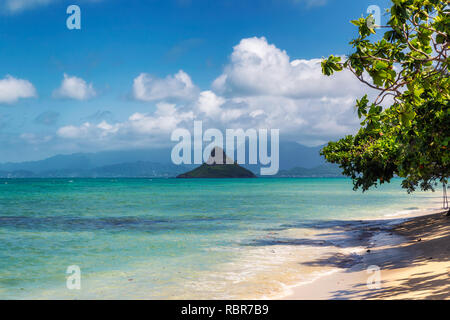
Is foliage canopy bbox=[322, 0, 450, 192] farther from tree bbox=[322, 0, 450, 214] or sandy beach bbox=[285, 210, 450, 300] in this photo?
sandy beach bbox=[285, 210, 450, 300]

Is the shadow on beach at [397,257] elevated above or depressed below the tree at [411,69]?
below

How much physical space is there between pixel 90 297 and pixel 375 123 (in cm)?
848

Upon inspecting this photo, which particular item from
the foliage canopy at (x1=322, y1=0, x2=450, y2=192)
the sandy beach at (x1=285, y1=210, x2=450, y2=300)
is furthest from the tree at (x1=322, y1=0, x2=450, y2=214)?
the sandy beach at (x1=285, y1=210, x2=450, y2=300)

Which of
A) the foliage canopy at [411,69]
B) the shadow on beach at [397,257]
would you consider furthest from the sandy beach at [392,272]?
the foliage canopy at [411,69]

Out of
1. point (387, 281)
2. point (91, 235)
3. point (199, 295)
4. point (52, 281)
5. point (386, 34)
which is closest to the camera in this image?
point (386, 34)

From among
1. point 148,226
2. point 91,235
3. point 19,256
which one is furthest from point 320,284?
point 148,226

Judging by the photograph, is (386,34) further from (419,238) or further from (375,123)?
(419,238)

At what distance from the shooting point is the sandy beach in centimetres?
842

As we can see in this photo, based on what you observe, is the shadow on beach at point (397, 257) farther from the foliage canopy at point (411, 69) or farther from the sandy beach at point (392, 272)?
the foliage canopy at point (411, 69)

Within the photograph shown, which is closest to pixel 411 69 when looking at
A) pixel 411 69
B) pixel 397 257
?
pixel 411 69

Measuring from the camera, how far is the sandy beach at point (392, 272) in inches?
332

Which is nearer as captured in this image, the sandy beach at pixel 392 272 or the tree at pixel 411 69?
the tree at pixel 411 69

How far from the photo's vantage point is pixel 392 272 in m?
10.5

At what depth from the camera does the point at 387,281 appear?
31.2ft
